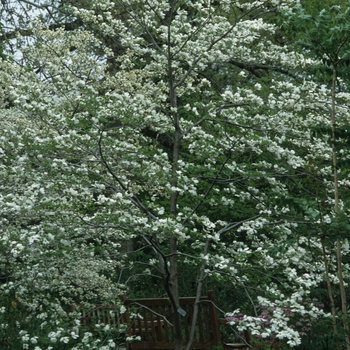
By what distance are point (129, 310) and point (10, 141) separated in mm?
2247

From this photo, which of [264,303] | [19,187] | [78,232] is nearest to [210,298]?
[264,303]

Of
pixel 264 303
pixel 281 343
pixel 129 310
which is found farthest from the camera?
pixel 281 343

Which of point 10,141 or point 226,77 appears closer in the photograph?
point 10,141

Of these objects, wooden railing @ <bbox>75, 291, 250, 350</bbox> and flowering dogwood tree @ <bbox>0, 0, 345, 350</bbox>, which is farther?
wooden railing @ <bbox>75, 291, 250, 350</bbox>

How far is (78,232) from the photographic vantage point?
6.12 meters

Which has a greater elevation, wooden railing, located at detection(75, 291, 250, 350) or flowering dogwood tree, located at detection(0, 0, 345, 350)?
flowering dogwood tree, located at detection(0, 0, 345, 350)

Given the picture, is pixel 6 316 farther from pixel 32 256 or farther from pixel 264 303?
pixel 264 303

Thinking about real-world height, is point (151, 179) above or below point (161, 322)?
above

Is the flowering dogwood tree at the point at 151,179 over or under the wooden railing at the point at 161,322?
over

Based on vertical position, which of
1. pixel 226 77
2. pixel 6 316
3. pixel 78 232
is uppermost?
pixel 226 77

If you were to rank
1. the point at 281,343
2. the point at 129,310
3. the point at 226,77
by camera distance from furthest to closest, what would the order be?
the point at 226,77
the point at 281,343
the point at 129,310

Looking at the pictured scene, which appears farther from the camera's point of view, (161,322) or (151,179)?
(161,322)

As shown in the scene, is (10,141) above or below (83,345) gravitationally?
above

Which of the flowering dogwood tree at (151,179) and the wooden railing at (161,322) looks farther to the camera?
the wooden railing at (161,322)
